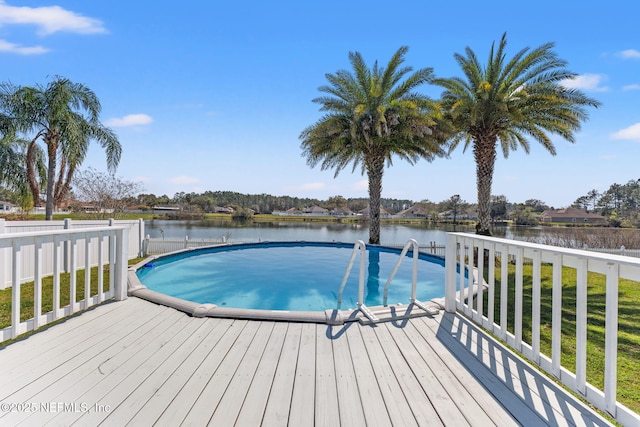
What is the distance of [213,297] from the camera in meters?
5.28

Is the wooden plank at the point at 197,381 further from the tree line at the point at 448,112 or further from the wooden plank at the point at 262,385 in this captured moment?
the tree line at the point at 448,112

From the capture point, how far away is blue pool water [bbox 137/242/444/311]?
528 centimetres

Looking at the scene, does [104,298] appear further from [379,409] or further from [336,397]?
[379,409]

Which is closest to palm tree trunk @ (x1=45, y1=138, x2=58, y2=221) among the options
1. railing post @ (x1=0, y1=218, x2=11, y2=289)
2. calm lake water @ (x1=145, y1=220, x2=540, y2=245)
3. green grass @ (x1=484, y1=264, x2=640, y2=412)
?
calm lake water @ (x1=145, y1=220, x2=540, y2=245)

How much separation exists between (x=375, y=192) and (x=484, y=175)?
423cm

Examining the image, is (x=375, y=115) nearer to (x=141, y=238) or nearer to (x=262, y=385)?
(x=141, y=238)

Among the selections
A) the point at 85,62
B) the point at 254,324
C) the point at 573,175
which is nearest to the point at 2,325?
the point at 254,324

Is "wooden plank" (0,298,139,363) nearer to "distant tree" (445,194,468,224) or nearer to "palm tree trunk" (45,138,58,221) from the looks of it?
"palm tree trunk" (45,138,58,221)

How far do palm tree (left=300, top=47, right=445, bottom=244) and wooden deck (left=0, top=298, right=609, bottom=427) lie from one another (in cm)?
947

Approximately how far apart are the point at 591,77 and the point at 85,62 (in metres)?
15.4

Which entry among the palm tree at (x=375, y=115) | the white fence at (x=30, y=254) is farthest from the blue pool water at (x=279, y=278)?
the palm tree at (x=375, y=115)

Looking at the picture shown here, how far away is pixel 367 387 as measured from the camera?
1862 mm

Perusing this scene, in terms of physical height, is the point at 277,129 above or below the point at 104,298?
above

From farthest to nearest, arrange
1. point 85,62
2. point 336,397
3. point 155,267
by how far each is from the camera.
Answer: point 85,62 → point 155,267 → point 336,397
